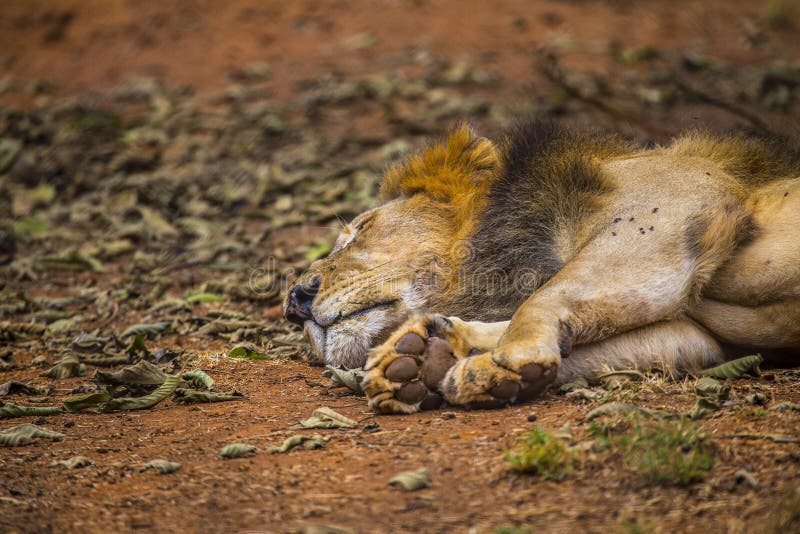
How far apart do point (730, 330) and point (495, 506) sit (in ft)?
5.52

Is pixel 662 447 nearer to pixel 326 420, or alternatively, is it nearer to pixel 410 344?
pixel 410 344

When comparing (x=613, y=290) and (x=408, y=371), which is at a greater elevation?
(x=613, y=290)

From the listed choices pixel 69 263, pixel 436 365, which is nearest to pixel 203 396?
pixel 436 365

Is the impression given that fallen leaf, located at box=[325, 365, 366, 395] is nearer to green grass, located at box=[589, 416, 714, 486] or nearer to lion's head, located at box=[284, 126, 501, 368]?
lion's head, located at box=[284, 126, 501, 368]

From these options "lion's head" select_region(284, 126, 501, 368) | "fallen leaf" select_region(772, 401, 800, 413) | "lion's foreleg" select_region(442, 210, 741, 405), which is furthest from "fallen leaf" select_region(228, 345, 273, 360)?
"fallen leaf" select_region(772, 401, 800, 413)

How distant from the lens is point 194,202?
314 inches

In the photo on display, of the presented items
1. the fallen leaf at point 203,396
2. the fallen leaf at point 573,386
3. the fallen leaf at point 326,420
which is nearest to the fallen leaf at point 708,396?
the fallen leaf at point 573,386

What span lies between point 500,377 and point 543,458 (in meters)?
0.57

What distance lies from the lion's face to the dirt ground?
0.26 m

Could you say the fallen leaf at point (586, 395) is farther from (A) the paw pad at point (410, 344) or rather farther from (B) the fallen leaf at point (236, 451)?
(B) the fallen leaf at point (236, 451)

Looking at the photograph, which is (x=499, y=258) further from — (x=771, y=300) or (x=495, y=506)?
(x=495, y=506)

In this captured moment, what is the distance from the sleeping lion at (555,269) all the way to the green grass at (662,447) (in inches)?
17.1

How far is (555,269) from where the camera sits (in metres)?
3.95

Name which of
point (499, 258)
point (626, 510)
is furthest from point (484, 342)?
point (626, 510)
